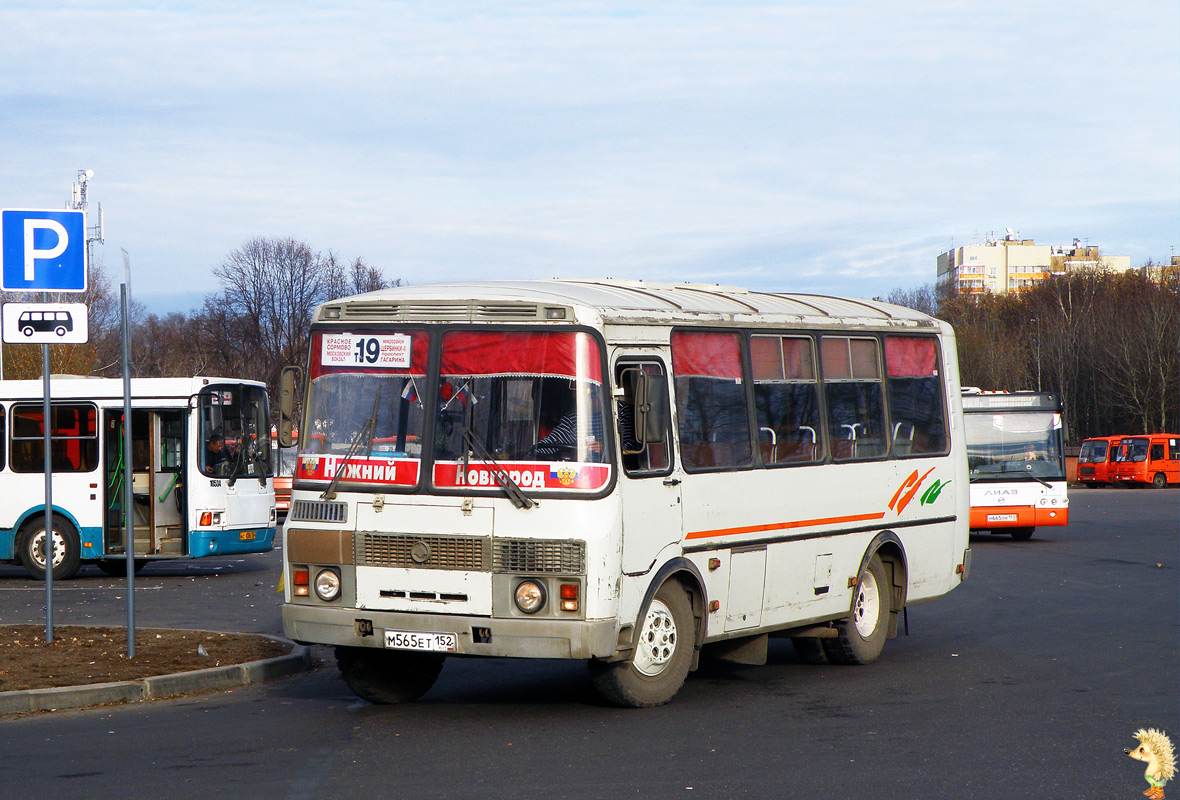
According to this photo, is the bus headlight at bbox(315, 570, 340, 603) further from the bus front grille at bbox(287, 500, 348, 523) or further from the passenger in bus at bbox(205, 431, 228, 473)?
the passenger in bus at bbox(205, 431, 228, 473)

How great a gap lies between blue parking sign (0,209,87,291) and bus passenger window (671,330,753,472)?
199 inches

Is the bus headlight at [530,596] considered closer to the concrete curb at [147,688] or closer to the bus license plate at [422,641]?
the bus license plate at [422,641]

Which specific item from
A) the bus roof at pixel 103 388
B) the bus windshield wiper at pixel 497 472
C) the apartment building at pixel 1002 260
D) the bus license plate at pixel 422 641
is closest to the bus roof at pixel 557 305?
the bus windshield wiper at pixel 497 472

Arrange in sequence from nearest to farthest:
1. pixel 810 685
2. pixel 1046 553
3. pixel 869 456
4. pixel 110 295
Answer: pixel 810 685 < pixel 869 456 < pixel 1046 553 < pixel 110 295

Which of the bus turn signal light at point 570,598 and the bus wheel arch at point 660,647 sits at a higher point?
the bus turn signal light at point 570,598

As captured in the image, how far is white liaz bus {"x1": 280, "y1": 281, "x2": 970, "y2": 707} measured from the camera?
28.4ft

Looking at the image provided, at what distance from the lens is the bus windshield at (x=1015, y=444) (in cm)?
2709

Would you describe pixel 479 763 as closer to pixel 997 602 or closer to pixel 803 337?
pixel 803 337

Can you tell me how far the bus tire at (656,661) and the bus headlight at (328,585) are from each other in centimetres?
176

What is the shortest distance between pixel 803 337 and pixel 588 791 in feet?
17.1

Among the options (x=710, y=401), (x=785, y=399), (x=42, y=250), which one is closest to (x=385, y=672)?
(x=710, y=401)

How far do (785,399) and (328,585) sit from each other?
12.7 feet

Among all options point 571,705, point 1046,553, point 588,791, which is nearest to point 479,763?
point 588,791

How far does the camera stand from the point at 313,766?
759cm
